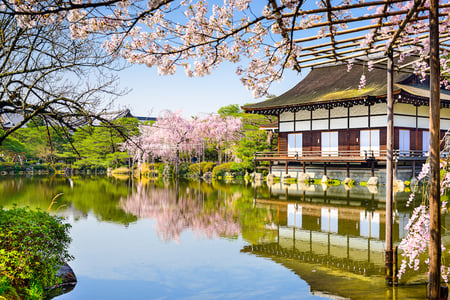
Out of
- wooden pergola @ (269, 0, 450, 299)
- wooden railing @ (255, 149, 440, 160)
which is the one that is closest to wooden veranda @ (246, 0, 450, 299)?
wooden pergola @ (269, 0, 450, 299)

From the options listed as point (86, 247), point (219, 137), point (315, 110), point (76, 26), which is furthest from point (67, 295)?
point (219, 137)

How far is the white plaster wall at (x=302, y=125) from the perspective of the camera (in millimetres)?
25616

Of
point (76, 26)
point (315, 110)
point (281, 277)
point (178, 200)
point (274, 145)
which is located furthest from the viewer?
point (274, 145)

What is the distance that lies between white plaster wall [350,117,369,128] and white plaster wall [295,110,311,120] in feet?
10.1

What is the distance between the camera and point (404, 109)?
2267 cm

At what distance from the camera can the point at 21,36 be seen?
7.80 metres

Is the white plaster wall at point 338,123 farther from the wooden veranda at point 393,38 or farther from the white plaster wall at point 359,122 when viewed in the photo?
the wooden veranda at point 393,38

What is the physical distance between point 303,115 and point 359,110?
3.91m

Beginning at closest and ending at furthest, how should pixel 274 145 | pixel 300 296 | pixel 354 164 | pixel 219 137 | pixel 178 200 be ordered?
1. pixel 300 296
2. pixel 178 200
3. pixel 354 164
4. pixel 274 145
5. pixel 219 137

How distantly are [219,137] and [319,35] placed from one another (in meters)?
32.2

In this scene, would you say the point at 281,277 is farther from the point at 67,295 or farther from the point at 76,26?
the point at 76,26

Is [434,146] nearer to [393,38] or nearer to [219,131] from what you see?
[393,38]

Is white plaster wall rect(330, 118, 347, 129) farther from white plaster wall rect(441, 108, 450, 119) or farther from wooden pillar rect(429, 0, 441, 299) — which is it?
wooden pillar rect(429, 0, 441, 299)

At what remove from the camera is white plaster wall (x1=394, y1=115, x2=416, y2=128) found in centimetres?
2227
